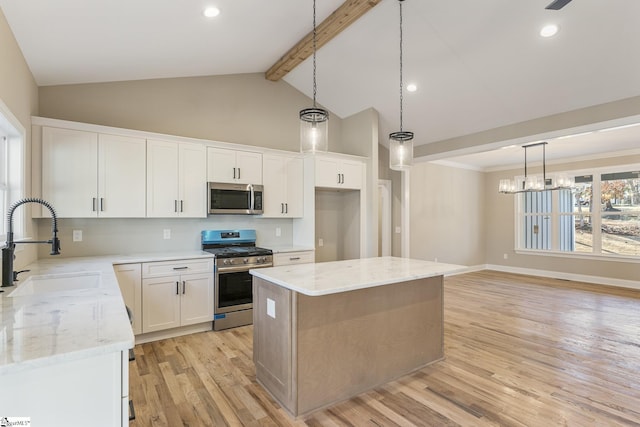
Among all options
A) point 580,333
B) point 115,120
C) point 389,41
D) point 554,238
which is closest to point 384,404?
point 580,333

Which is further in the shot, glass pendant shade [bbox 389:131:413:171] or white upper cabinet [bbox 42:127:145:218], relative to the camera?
white upper cabinet [bbox 42:127:145:218]

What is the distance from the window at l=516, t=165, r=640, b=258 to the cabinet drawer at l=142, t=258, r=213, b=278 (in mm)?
7451

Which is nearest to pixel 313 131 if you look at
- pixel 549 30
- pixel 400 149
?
pixel 400 149

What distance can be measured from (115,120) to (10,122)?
56.3 inches

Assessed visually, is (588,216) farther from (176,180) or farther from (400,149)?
(176,180)

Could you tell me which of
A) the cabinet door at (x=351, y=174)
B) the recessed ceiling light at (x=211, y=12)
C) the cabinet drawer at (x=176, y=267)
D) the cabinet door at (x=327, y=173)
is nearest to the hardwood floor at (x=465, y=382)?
the cabinet drawer at (x=176, y=267)

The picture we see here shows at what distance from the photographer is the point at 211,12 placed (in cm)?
278

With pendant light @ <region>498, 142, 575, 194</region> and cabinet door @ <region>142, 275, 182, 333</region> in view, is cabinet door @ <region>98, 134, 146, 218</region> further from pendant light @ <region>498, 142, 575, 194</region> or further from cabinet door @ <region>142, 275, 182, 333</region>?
pendant light @ <region>498, 142, 575, 194</region>

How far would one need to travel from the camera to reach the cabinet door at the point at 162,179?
3.61 m

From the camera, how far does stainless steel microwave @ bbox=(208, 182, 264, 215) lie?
3975 millimetres

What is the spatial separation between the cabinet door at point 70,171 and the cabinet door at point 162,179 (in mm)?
490

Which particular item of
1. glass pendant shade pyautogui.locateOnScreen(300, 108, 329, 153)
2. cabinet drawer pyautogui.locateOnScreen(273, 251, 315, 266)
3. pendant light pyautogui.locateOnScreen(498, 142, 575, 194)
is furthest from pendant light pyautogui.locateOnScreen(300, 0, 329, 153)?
pendant light pyautogui.locateOnScreen(498, 142, 575, 194)

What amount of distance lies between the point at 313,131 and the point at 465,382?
7.61 feet

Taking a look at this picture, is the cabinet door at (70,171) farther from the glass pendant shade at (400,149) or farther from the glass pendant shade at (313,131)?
the glass pendant shade at (400,149)
